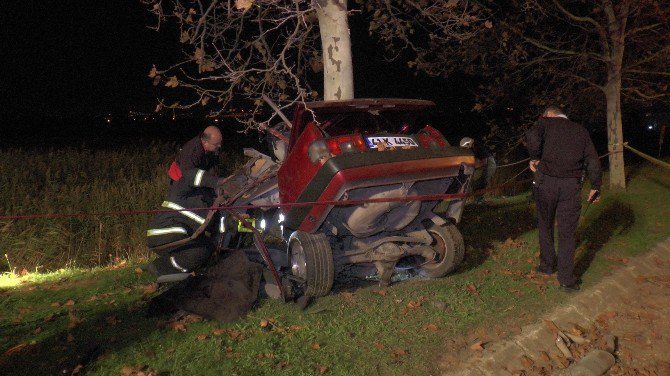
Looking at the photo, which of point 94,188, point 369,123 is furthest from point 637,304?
point 94,188

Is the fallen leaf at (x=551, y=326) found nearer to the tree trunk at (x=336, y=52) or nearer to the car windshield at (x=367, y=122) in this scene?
the car windshield at (x=367, y=122)

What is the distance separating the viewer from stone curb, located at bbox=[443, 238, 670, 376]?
4.11m

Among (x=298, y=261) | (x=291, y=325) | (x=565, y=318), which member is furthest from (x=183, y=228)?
(x=565, y=318)

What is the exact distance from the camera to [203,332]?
462 cm

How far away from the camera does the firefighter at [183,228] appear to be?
582 cm

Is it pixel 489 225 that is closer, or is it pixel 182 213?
pixel 182 213

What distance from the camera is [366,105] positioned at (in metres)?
4.95

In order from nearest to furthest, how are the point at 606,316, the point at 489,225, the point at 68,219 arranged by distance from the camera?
the point at 606,316 → the point at 489,225 → the point at 68,219

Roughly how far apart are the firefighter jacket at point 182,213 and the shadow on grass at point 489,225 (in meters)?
3.02

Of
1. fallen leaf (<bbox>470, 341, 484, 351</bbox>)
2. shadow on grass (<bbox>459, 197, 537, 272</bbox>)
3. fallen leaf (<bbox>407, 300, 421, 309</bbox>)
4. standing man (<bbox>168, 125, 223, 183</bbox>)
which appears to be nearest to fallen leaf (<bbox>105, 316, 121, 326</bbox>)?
standing man (<bbox>168, 125, 223, 183</bbox>)

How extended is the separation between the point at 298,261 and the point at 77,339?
2.02 m

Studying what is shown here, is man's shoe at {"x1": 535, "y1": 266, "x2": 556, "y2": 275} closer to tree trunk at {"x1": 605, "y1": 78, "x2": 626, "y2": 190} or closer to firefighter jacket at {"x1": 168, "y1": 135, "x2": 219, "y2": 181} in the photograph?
firefighter jacket at {"x1": 168, "y1": 135, "x2": 219, "y2": 181}

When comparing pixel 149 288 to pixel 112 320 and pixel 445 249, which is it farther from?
pixel 445 249

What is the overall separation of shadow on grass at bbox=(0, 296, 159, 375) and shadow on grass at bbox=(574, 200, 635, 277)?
15.3ft
